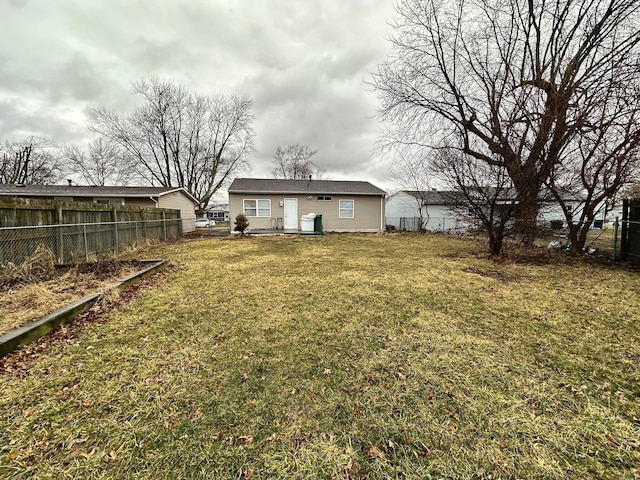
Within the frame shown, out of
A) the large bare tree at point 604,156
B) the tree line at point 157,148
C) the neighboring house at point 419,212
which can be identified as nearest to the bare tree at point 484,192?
the large bare tree at point 604,156

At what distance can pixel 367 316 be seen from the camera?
11.7 ft

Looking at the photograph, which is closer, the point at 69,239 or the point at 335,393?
the point at 335,393

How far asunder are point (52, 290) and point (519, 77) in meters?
15.3

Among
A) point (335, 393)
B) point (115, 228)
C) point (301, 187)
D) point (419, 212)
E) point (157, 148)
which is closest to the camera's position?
point (335, 393)

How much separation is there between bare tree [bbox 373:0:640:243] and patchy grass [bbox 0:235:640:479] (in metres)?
5.23

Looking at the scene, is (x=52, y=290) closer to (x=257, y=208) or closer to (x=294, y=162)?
(x=257, y=208)

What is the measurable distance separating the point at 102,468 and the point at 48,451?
0.43 meters

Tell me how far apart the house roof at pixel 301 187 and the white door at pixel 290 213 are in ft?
2.20

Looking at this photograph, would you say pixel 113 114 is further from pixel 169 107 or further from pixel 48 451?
pixel 48 451

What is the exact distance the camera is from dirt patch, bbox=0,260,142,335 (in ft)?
10.2

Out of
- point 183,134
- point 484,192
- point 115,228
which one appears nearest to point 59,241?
point 115,228

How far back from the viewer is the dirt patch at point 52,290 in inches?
123

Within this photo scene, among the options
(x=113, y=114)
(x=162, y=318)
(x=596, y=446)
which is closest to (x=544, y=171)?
(x=596, y=446)

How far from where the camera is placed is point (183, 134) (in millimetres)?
25188
